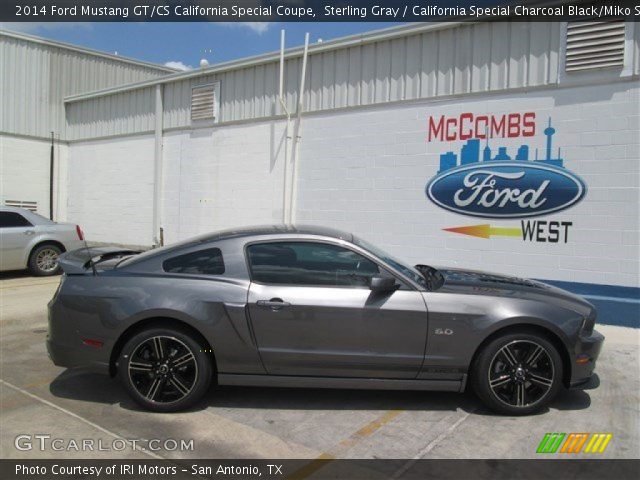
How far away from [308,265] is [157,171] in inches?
378

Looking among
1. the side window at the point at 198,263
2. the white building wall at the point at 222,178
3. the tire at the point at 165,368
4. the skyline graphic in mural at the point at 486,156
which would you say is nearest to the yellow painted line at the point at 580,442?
the tire at the point at 165,368

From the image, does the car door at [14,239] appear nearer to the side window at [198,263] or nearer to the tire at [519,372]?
the side window at [198,263]

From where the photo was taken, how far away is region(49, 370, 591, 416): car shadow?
14.5ft

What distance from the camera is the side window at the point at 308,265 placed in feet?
14.1

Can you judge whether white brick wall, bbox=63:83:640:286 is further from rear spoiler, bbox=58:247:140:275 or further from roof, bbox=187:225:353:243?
rear spoiler, bbox=58:247:140:275

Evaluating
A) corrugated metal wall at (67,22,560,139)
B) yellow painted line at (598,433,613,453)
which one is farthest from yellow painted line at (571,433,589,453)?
corrugated metal wall at (67,22,560,139)

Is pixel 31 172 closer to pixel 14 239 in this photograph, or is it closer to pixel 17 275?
pixel 17 275

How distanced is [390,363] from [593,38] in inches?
229

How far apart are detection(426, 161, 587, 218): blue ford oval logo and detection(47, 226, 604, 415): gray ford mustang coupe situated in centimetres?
371

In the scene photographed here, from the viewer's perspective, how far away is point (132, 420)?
4.13 metres

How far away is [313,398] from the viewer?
4602mm
